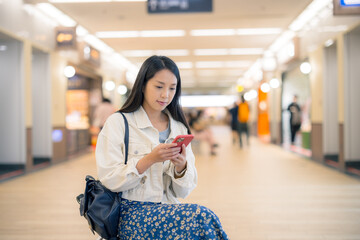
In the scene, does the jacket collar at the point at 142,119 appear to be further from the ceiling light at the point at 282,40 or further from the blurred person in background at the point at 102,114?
the ceiling light at the point at 282,40

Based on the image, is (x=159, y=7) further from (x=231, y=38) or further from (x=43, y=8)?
(x=231, y=38)

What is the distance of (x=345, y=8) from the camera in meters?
4.84

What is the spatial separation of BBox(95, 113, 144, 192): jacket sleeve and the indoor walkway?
5.55 ft

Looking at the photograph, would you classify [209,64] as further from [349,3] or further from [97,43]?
[349,3]

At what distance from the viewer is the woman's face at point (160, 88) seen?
1.69m

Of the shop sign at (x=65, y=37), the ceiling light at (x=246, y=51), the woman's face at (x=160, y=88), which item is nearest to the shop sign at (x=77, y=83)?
the shop sign at (x=65, y=37)

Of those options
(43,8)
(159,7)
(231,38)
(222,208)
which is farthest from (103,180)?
(231,38)

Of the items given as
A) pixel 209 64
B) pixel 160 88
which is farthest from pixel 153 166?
pixel 209 64

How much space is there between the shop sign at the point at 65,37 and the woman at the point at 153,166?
635 centimetres

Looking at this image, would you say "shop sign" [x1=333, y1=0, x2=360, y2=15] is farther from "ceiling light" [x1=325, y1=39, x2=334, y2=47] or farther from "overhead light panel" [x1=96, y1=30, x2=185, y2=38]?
"overhead light panel" [x1=96, y1=30, x2=185, y2=38]

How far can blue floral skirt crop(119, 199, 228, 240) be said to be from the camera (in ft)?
4.80

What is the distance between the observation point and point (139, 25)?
8.30m

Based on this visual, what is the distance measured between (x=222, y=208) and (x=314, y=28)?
5440 mm

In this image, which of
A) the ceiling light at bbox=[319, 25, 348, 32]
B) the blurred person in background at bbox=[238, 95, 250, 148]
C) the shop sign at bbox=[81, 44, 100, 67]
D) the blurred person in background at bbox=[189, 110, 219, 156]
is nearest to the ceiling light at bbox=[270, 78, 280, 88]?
the blurred person in background at bbox=[238, 95, 250, 148]
